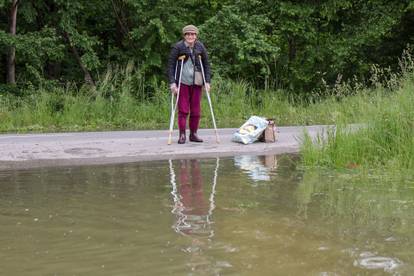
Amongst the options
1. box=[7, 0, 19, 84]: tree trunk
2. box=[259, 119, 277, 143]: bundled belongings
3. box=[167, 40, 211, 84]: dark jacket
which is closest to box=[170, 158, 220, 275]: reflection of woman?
box=[259, 119, 277, 143]: bundled belongings

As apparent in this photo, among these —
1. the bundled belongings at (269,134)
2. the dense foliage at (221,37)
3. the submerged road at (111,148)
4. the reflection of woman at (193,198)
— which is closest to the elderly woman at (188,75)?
the submerged road at (111,148)

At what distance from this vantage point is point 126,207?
6809mm

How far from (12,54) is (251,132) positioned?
11440mm

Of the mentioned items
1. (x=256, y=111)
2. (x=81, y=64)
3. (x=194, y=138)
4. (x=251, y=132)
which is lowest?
(x=194, y=138)

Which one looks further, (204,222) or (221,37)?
(221,37)

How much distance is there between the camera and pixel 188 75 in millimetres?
11844

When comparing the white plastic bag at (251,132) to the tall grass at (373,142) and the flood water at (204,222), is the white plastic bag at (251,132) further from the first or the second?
the flood water at (204,222)

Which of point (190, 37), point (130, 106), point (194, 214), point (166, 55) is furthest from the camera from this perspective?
point (166, 55)

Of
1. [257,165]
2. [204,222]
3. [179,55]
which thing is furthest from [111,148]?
[204,222]

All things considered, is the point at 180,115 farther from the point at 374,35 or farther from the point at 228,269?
the point at 374,35

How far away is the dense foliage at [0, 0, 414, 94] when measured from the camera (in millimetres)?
20156

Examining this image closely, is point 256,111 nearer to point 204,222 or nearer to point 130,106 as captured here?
point 130,106

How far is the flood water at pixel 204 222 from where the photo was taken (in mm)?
4871

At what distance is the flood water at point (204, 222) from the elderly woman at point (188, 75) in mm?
2806
